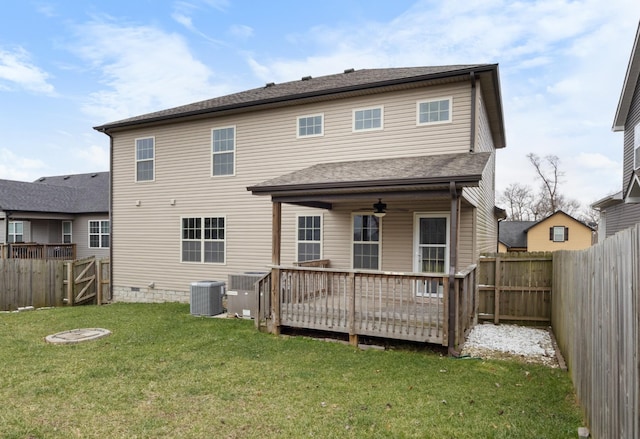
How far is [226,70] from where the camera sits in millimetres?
18391

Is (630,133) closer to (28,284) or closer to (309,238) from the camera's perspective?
(309,238)

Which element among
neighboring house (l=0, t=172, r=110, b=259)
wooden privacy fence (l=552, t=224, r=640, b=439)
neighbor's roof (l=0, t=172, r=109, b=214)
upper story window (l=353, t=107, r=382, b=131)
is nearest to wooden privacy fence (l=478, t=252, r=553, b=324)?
upper story window (l=353, t=107, r=382, b=131)

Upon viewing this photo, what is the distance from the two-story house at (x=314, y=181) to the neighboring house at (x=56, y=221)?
6480 mm

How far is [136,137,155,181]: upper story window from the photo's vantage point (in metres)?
12.5

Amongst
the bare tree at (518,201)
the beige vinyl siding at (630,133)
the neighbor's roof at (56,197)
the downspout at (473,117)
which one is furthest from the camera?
the bare tree at (518,201)

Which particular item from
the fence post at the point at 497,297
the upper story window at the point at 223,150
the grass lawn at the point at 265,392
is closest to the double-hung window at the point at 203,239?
the upper story window at the point at 223,150

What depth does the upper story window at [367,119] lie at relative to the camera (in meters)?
9.40

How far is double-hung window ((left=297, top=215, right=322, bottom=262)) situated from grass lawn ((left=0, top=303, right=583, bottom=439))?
3169mm

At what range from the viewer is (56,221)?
19438 mm

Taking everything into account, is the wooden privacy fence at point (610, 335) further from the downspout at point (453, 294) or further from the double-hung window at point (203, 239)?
the double-hung window at point (203, 239)

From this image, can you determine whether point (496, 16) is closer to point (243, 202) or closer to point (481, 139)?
point (481, 139)

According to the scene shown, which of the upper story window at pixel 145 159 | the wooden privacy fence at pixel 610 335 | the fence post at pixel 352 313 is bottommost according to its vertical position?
the fence post at pixel 352 313

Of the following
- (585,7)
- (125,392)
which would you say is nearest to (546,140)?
(585,7)

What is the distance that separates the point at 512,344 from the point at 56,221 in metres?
21.2
